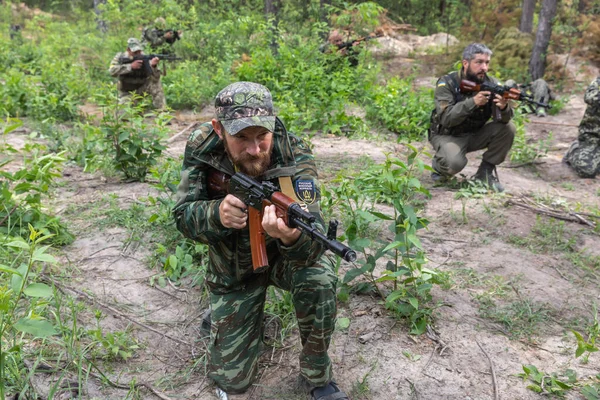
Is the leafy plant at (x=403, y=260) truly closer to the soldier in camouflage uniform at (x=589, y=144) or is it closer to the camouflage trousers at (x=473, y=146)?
the camouflage trousers at (x=473, y=146)

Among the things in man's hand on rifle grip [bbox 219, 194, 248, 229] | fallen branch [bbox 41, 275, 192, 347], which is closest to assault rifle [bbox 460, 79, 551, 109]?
man's hand on rifle grip [bbox 219, 194, 248, 229]

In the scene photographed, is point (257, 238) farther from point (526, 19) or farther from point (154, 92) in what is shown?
point (526, 19)

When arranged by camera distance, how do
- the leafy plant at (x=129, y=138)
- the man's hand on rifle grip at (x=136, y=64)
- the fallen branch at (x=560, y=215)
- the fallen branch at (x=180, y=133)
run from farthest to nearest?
the man's hand on rifle grip at (x=136, y=64)
the fallen branch at (x=180, y=133)
the leafy plant at (x=129, y=138)
the fallen branch at (x=560, y=215)

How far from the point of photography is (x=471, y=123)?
5543 millimetres

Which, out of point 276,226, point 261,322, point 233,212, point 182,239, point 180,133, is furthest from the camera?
point 180,133

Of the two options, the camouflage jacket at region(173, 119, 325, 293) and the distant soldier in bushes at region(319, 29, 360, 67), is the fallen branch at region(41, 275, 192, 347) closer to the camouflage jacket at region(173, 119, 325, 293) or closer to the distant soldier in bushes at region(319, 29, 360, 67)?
the camouflage jacket at region(173, 119, 325, 293)

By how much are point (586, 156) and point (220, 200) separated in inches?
219

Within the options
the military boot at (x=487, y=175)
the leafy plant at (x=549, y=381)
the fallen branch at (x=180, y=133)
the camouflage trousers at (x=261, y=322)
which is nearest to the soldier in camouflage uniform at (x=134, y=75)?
the fallen branch at (x=180, y=133)

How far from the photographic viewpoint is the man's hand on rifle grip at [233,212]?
2.16 metres

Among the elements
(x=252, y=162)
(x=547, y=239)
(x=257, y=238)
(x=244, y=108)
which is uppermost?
(x=244, y=108)

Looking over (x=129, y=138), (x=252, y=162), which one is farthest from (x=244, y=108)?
(x=129, y=138)

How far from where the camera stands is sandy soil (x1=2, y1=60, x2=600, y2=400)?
253 centimetres

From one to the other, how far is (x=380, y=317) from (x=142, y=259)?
1849 millimetres

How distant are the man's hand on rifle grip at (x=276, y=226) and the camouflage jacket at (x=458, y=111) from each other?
380 cm
